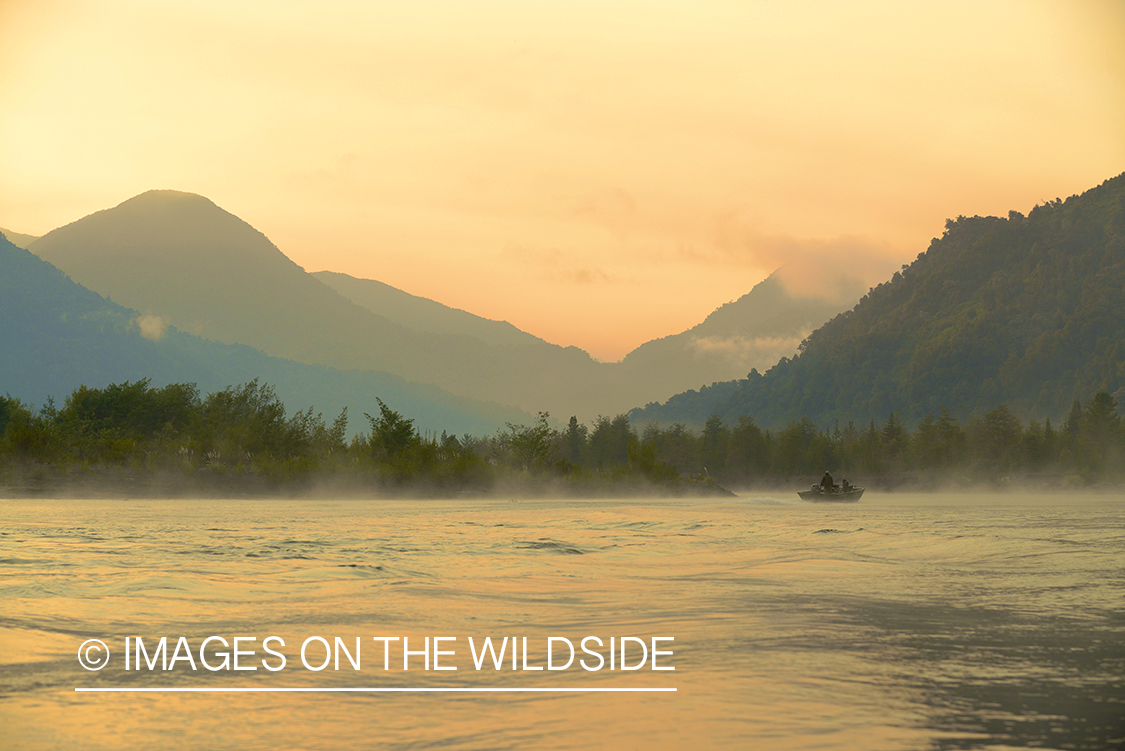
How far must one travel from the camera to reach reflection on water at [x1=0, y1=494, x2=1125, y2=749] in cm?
662

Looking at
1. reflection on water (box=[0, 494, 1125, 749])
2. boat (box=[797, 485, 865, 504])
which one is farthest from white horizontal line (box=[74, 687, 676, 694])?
boat (box=[797, 485, 865, 504])

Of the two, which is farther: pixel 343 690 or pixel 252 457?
pixel 252 457

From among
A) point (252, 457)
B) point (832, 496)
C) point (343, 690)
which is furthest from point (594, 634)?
point (832, 496)

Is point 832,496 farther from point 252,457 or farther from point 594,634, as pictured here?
point 594,634

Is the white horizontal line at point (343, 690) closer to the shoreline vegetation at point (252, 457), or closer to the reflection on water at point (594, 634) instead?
the reflection on water at point (594, 634)

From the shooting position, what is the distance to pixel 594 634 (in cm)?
1038

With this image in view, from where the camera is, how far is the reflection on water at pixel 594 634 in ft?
21.7

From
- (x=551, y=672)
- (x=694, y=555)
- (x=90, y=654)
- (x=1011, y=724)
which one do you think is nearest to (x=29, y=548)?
(x=90, y=654)

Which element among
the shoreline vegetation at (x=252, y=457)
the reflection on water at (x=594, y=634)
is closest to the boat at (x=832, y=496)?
→ the shoreline vegetation at (x=252, y=457)

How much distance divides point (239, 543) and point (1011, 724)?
1866cm

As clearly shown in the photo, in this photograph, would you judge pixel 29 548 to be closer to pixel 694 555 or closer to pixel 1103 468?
pixel 694 555

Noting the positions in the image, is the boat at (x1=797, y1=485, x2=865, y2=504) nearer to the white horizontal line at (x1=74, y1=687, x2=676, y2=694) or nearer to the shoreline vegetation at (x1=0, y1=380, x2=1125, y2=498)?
the shoreline vegetation at (x1=0, y1=380, x2=1125, y2=498)

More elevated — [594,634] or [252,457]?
[252,457]

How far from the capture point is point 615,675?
329 inches
